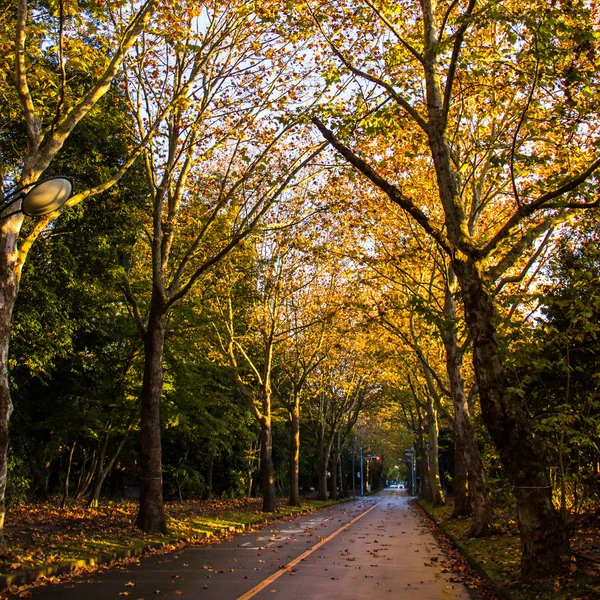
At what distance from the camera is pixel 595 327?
295 inches

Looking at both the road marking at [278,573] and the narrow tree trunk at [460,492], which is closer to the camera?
the road marking at [278,573]

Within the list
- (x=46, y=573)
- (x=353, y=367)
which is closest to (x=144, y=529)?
(x=46, y=573)

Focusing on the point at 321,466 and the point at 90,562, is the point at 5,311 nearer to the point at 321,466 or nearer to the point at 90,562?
the point at 90,562

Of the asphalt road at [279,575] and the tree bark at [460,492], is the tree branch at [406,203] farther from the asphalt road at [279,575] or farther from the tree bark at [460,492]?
the tree bark at [460,492]

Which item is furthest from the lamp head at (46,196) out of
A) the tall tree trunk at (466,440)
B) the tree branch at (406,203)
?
the tall tree trunk at (466,440)

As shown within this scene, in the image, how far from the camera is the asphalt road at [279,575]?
7328mm

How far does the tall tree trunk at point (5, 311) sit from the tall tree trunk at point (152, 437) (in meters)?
5.19

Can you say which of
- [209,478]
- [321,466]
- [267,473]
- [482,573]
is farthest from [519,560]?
[321,466]

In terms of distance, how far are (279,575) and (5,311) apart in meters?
5.93

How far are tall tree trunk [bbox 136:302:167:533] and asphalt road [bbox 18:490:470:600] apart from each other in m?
1.68

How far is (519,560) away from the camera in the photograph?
883cm

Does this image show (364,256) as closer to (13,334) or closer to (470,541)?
(470,541)

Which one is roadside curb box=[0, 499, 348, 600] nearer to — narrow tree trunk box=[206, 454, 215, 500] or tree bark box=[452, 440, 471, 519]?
Answer: tree bark box=[452, 440, 471, 519]

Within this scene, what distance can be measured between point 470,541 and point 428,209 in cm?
972
